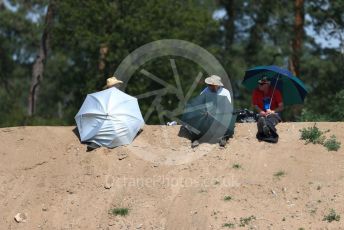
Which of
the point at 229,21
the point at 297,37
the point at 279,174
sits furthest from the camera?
the point at 229,21

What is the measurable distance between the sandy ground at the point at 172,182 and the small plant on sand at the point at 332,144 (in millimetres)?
104

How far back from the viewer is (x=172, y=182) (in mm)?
11961

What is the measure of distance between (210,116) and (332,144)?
88.0 inches

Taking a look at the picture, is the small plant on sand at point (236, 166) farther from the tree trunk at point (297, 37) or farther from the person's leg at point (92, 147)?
the tree trunk at point (297, 37)

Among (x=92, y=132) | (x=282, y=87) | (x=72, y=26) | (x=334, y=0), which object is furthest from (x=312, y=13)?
(x=92, y=132)

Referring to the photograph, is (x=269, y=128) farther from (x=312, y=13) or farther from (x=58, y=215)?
(x=312, y=13)

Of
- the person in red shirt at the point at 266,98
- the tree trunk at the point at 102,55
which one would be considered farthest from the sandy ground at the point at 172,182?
the tree trunk at the point at 102,55

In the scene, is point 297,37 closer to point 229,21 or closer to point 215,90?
point 229,21

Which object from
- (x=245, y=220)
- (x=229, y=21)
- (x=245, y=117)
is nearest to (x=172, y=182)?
(x=245, y=220)

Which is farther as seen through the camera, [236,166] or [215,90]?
[215,90]

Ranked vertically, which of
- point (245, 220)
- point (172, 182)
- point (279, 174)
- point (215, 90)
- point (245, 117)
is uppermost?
point (215, 90)

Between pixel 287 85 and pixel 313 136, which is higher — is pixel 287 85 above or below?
above

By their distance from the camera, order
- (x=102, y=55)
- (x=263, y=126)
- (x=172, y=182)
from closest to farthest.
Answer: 1. (x=172, y=182)
2. (x=263, y=126)
3. (x=102, y=55)

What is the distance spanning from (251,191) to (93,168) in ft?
9.84
